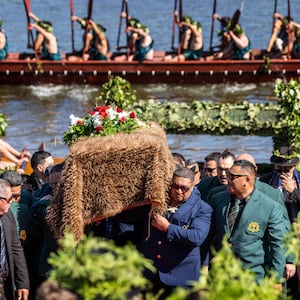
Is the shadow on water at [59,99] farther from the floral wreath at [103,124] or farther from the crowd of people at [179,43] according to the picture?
the floral wreath at [103,124]

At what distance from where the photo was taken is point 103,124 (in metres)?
8.07

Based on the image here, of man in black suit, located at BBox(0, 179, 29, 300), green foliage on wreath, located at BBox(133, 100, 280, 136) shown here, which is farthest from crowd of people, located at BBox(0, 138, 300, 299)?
green foliage on wreath, located at BBox(133, 100, 280, 136)

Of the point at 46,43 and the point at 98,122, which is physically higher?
the point at 98,122

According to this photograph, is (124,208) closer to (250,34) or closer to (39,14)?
(250,34)

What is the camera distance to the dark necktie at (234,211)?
759 cm

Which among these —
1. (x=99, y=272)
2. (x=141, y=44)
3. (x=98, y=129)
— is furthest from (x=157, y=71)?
(x=99, y=272)

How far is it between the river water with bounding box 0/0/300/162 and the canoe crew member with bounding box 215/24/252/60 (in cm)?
66

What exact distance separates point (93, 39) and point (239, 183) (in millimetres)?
14677

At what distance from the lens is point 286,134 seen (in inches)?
Result: 490

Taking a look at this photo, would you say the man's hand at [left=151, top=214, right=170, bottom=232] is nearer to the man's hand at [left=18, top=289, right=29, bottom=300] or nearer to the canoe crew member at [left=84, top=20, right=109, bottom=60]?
the man's hand at [left=18, top=289, right=29, bottom=300]

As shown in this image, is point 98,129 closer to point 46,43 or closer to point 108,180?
point 108,180

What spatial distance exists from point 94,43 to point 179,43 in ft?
5.94

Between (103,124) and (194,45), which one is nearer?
(103,124)

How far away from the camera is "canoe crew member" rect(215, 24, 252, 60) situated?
21347mm
